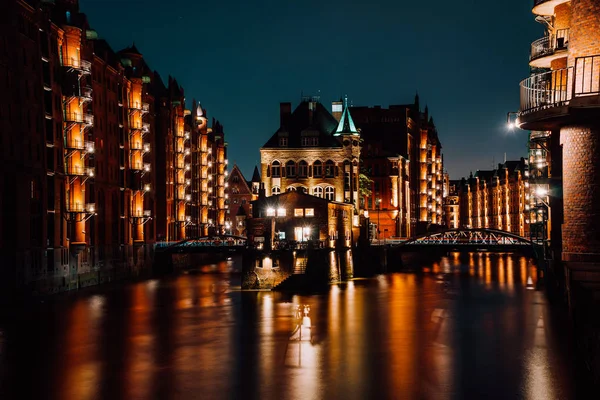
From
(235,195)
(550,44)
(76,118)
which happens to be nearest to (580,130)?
(550,44)

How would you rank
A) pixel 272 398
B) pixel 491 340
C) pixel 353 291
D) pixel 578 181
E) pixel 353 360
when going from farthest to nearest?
pixel 353 291
pixel 491 340
pixel 353 360
pixel 272 398
pixel 578 181

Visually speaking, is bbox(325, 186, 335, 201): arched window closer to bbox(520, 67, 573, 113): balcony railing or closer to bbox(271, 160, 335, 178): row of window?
bbox(271, 160, 335, 178): row of window

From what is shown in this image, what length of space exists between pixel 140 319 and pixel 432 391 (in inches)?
1007

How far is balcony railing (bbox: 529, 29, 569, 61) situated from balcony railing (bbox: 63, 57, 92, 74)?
44.1 meters

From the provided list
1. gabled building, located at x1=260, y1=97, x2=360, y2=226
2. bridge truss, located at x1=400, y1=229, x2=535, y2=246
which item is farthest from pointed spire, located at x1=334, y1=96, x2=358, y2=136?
bridge truss, located at x1=400, y1=229, x2=535, y2=246

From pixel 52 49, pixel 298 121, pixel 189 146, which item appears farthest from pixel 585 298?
pixel 189 146

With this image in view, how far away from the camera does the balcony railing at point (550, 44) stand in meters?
28.3

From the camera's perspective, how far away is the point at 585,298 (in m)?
23.2

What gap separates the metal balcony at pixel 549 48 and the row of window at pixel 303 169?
6620cm

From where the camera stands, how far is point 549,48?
29609 mm

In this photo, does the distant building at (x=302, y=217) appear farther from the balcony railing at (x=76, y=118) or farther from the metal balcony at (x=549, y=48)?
the metal balcony at (x=549, y=48)

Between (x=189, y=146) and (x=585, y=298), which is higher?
(x=189, y=146)

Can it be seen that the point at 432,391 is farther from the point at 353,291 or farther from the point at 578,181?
the point at 353,291

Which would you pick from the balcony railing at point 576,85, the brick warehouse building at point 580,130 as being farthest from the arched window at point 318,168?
the brick warehouse building at point 580,130
